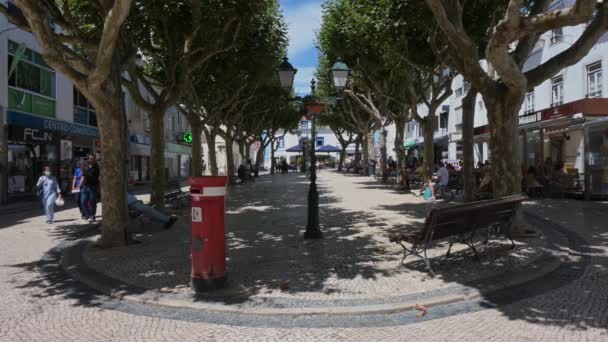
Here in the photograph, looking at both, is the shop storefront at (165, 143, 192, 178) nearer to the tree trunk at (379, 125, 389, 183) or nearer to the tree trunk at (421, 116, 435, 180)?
the tree trunk at (379, 125, 389, 183)

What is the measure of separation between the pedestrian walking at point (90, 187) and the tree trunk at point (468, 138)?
9106 millimetres

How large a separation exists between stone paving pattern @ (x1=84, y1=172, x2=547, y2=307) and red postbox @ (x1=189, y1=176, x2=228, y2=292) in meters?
0.23

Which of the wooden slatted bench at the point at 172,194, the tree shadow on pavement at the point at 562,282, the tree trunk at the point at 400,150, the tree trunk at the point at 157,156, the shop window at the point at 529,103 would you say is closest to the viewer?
the tree shadow on pavement at the point at 562,282

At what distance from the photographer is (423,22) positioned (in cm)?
1079

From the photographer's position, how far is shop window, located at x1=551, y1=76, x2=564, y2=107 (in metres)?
21.1

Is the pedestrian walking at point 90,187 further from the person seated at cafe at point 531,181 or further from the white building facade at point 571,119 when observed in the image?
the person seated at cafe at point 531,181

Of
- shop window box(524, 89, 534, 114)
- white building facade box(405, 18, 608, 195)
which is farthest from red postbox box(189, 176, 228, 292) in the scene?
shop window box(524, 89, 534, 114)

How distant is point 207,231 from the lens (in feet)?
16.4

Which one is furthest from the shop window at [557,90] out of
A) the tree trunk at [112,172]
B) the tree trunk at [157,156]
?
the tree trunk at [112,172]

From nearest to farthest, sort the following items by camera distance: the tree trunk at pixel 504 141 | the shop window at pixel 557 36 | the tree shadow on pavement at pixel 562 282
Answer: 1. the tree shadow on pavement at pixel 562 282
2. the tree trunk at pixel 504 141
3. the shop window at pixel 557 36

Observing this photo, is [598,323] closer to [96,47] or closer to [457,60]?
[457,60]

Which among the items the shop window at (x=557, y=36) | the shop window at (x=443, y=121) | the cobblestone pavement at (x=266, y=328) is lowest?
→ the cobblestone pavement at (x=266, y=328)

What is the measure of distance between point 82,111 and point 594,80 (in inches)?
945

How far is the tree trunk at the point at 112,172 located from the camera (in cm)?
757
